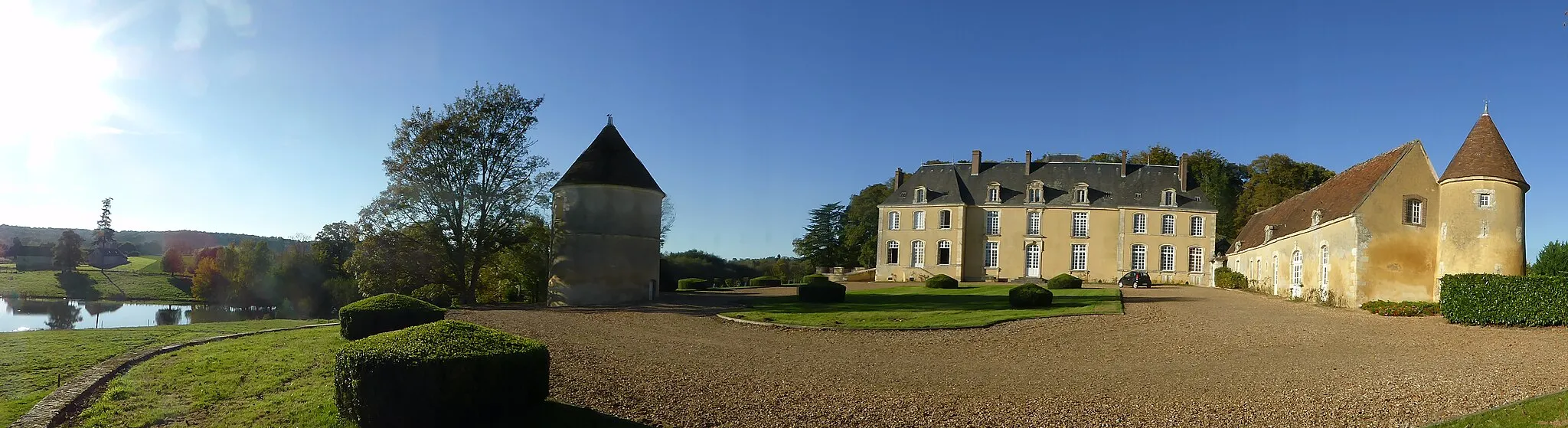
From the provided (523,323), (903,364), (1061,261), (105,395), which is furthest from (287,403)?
(1061,261)

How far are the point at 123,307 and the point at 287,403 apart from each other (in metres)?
43.0

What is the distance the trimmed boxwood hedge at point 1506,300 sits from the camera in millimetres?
14758

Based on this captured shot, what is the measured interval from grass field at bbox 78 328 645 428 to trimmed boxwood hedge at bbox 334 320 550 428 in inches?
9.1

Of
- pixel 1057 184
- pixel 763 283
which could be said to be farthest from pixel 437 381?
pixel 1057 184

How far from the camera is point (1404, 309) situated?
1830 cm

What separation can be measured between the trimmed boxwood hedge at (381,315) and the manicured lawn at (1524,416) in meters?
13.4

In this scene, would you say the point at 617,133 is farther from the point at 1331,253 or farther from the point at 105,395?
the point at 1331,253

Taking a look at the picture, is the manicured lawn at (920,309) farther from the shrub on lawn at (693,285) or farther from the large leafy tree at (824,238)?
the large leafy tree at (824,238)

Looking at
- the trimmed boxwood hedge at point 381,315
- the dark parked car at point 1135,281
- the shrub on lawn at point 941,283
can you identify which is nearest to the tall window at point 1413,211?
the dark parked car at point 1135,281

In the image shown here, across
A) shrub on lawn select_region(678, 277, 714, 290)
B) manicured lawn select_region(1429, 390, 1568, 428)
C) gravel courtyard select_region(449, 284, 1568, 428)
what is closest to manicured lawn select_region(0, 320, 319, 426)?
gravel courtyard select_region(449, 284, 1568, 428)

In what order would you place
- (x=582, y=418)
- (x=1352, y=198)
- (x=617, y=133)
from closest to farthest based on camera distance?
(x=582, y=418)
(x=1352, y=198)
(x=617, y=133)

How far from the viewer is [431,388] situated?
6.52 m

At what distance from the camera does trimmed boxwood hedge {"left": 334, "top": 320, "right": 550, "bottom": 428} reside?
6523 mm

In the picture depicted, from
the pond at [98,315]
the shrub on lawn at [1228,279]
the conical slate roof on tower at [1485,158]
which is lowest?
the pond at [98,315]
